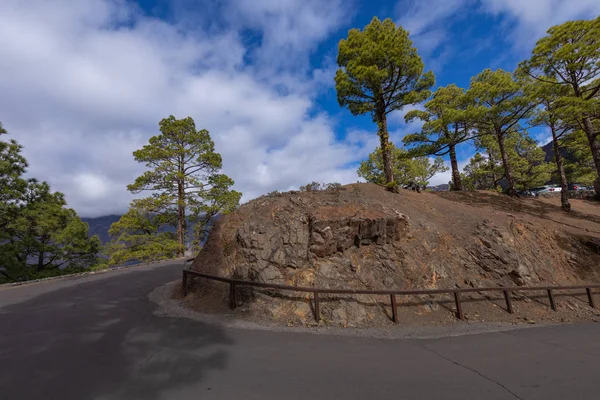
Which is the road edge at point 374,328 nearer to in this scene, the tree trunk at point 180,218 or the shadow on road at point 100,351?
the shadow on road at point 100,351

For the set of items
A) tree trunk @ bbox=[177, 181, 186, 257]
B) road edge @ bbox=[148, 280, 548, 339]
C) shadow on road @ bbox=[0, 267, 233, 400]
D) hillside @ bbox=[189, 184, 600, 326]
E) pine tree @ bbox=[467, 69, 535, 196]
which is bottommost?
road edge @ bbox=[148, 280, 548, 339]

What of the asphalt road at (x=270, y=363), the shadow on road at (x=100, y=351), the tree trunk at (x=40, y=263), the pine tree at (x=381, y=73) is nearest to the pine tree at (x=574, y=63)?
the pine tree at (x=381, y=73)

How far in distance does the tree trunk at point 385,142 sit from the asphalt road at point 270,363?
342 inches

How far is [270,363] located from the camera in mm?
4402

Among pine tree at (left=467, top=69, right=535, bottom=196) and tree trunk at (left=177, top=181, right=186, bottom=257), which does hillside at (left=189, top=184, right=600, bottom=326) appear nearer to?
pine tree at (left=467, top=69, right=535, bottom=196)

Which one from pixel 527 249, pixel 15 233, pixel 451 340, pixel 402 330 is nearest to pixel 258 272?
pixel 402 330

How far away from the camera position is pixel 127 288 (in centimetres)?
992

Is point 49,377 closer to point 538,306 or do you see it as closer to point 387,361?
point 387,361

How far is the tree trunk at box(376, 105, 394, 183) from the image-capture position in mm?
13188

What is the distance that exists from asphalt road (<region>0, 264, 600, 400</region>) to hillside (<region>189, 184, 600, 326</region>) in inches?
54.5

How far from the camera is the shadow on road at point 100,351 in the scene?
12.1 ft

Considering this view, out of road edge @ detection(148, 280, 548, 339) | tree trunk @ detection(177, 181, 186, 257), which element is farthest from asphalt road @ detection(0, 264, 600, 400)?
tree trunk @ detection(177, 181, 186, 257)

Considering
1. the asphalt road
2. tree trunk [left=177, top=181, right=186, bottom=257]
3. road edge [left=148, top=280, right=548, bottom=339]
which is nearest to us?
the asphalt road

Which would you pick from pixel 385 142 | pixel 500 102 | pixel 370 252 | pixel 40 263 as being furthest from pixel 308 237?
pixel 40 263
